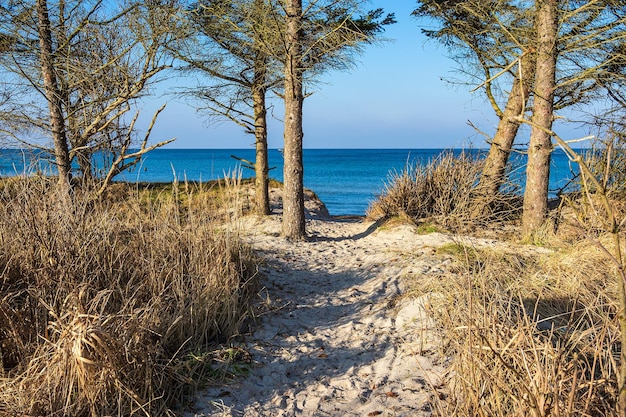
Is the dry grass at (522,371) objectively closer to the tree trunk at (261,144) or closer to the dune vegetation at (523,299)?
the dune vegetation at (523,299)

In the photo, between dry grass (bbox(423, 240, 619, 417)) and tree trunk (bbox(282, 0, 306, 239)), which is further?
tree trunk (bbox(282, 0, 306, 239))

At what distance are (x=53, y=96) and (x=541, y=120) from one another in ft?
24.5

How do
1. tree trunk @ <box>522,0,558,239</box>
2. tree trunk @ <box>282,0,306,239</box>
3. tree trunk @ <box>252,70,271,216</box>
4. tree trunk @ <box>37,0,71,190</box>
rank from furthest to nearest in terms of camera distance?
tree trunk @ <box>252,70,271,216</box>, tree trunk @ <box>282,0,306,239</box>, tree trunk @ <box>522,0,558,239</box>, tree trunk @ <box>37,0,71,190</box>

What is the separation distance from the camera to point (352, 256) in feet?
26.3

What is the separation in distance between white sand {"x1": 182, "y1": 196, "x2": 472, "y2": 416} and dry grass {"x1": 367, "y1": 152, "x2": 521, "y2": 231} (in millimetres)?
1629

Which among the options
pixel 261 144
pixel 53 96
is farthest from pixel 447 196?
pixel 53 96

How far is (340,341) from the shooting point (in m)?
5.01

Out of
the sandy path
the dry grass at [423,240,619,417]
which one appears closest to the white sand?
the sandy path

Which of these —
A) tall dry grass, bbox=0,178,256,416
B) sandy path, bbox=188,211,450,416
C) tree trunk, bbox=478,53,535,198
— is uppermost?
tree trunk, bbox=478,53,535,198

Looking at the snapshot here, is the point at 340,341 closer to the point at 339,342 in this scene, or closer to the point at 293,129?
the point at 339,342

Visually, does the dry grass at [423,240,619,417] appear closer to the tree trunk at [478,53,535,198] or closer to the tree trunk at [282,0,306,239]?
the tree trunk at [282,0,306,239]

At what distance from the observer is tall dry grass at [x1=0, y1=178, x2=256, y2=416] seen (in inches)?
137

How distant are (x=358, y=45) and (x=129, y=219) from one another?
495 cm

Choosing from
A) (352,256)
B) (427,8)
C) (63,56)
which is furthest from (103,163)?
(427,8)
